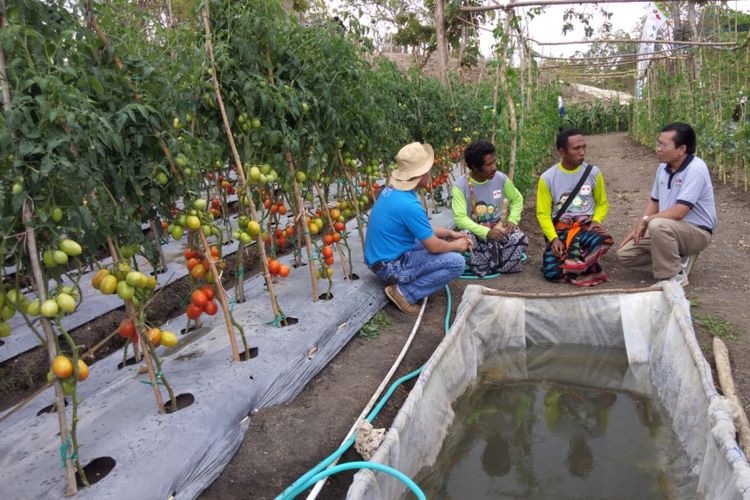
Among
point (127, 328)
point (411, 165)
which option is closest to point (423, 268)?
point (411, 165)

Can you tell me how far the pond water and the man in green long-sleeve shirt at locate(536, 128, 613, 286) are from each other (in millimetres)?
1007

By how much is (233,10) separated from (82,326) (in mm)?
2231

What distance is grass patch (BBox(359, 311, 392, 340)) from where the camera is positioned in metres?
3.35

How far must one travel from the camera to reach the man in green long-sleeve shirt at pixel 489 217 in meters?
4.14

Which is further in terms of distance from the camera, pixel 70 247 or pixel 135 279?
pixel 135 279

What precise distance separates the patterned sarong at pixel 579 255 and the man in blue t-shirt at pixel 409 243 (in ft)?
2.69

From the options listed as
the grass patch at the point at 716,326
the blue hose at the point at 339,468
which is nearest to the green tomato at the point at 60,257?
the blue hose at the point at 339,468

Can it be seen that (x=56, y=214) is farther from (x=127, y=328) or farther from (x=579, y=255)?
(x=579, y=255)

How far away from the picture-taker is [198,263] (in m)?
2.66

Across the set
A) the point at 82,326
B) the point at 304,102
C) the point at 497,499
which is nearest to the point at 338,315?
the point at 304,102

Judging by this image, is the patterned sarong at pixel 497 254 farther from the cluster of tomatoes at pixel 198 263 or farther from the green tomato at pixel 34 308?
the green tomato at pixel 34 308

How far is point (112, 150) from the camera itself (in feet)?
6.84

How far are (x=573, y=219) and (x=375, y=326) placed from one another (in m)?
1.75

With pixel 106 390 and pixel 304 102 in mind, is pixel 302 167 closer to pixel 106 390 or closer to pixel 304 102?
pixel 304 102
